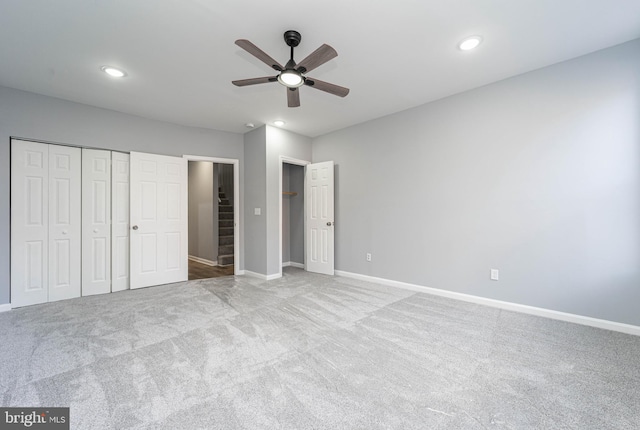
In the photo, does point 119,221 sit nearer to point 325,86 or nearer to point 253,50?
point 253,50

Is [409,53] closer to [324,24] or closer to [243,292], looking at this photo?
[324,24]

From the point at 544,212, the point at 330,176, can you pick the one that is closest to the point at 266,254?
the point at 330,176

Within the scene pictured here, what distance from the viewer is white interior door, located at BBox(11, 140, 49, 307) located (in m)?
3.29

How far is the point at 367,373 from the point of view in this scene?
1.92m

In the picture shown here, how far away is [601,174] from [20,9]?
5.32 metres

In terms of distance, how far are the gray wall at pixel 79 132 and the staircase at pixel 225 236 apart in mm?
2007

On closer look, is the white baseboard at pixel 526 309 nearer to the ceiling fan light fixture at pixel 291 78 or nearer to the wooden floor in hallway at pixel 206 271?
the wooden floor in hallway at pixel 206 271

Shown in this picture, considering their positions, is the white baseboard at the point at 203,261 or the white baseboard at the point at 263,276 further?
the white baseboard at the point at 203,261

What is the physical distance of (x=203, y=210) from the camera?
21.8 ft

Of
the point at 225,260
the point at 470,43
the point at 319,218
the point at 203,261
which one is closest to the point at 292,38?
the point at 470,43

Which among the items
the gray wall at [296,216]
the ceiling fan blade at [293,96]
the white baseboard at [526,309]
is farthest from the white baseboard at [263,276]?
the ceiling fan blade at [293,96]

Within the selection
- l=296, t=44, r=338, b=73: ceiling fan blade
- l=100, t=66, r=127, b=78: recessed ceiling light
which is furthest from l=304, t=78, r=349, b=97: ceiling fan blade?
l=100, t=66, r=127, b=78: recessed ceiling light

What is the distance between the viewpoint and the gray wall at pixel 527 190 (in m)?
2.60

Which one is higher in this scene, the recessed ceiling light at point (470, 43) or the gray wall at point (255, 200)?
the recessed ceiling light at point (470, 43)
